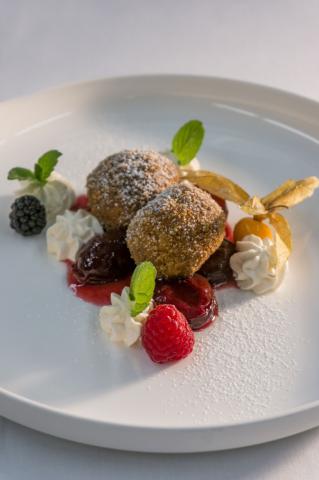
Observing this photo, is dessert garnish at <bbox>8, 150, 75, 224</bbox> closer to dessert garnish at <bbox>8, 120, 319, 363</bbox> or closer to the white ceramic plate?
dessert garnish at <bbox>8, 120, 319, 363</bbox>

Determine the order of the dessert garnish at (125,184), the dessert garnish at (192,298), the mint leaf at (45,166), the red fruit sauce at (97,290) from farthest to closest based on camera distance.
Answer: the mint leaf at (45,166) < the dessert garnish at (125,184) < the red fruit sauce at (97,290) < the dessert garnish at (192,298)

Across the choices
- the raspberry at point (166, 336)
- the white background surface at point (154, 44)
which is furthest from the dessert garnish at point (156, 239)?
the white background surface at point (154, 44)

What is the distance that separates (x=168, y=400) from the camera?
2178 mm

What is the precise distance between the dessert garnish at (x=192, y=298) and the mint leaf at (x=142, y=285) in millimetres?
149

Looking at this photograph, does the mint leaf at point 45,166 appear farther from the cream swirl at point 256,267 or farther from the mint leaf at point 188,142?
the cream swirl at point 256,267

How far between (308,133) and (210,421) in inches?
62.0

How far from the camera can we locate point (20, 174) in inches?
114

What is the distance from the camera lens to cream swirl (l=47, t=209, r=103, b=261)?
2.73 metres

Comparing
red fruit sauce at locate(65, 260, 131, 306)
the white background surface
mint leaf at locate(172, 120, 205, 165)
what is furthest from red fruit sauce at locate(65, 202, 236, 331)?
the white background surface

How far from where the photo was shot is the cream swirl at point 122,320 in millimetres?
2342

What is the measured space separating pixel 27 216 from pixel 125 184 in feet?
1.28

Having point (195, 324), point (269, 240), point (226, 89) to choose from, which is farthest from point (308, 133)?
point (195, 324)

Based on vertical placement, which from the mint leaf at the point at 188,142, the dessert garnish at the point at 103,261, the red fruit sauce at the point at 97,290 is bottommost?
the red fruit sauce at the point at 97,290

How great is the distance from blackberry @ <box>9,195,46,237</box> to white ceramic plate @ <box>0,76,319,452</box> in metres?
0.04
